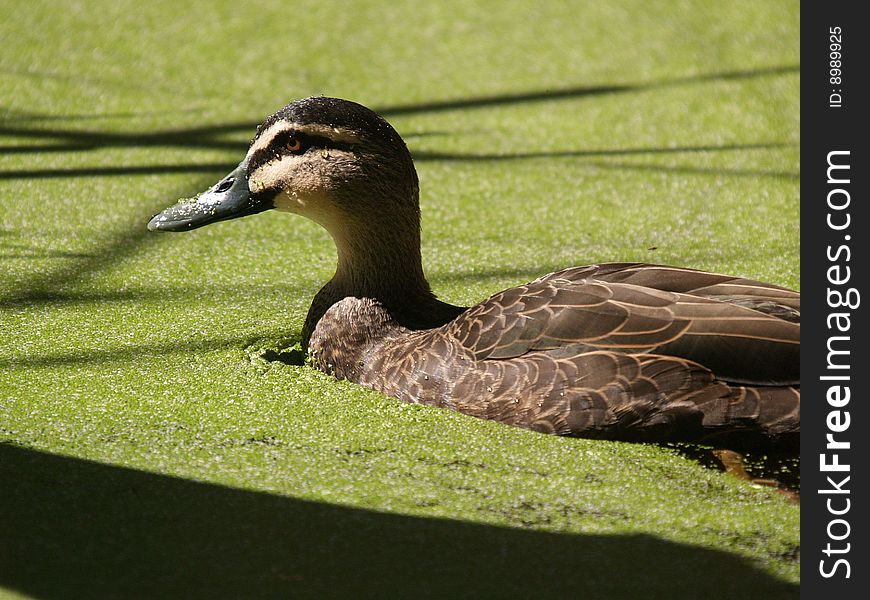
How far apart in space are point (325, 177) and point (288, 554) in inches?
51.3

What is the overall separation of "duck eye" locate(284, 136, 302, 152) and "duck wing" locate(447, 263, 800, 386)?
675 mm

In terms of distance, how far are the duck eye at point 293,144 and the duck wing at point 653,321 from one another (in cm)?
67

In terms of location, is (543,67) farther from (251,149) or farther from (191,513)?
(191,513)

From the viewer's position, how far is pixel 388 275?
3.38 m

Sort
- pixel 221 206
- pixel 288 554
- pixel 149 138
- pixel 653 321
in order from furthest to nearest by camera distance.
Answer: pixel 149 138 < pixel 221 206 < pixel 653 321 < pixel 288 554

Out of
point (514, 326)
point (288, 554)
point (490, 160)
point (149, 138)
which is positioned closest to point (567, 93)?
point (490, 160)

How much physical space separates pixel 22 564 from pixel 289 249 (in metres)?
2.02

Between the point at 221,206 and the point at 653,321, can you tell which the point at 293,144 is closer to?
the point at 221,206

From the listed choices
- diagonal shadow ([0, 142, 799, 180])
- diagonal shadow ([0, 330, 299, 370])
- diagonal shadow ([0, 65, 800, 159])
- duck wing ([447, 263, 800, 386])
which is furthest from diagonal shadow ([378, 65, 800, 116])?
duck wing ([447, 263, 800, 386])

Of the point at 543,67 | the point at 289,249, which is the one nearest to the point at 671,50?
the point at 543,67

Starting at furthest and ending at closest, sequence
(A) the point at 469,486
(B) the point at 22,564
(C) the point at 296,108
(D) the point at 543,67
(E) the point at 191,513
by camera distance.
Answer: (D) the point at 543,67, (C) the point at 296,108, (A) the point at 469,486, (E) the point at 191,513, (B) the point at 22,564

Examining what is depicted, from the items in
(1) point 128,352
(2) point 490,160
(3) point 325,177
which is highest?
(3) point 325,177

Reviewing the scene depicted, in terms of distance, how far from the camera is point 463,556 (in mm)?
2354

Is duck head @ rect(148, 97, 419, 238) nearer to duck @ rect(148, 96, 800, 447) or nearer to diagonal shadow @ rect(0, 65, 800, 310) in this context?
duck @ rect(148, 96, 800, 447)
